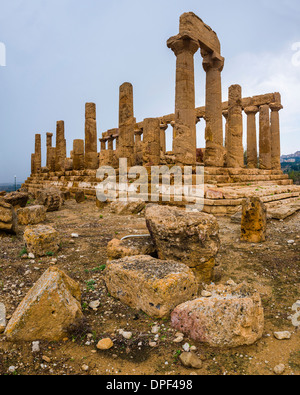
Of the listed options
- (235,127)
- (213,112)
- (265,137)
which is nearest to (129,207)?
(213,112)

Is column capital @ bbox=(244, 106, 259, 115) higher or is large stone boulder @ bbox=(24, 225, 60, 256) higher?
column capital @ bbox=(244, 106, 259, 115)

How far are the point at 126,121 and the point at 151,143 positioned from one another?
155cm

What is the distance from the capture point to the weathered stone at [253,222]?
15.5ft

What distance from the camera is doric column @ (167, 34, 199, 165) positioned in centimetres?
993

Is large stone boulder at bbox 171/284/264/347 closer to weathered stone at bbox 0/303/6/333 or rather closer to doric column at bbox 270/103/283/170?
weathered stone at bbox 0/303/6/333

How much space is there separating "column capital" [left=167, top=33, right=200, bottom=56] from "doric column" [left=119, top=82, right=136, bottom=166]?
2.67 meters

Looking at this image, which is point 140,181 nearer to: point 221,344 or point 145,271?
point 145,271

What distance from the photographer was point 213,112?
11.6m

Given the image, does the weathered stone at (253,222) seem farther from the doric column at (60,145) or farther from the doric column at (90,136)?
the doric column at (60,145)

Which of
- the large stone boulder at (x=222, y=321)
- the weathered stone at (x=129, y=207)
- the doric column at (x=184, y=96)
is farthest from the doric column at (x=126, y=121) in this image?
the large stone boulder at (x=222, y=321)

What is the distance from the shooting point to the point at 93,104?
15.0 metres

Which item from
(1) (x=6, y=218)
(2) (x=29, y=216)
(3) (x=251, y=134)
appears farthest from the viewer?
(3) (x=251, y=134)

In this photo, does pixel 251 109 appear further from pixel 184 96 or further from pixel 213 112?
pixel 184 96

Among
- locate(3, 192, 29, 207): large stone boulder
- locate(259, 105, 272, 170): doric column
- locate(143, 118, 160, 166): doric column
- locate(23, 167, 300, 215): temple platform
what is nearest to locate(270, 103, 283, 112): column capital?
locate(259, 105, 272, 170): doric column
